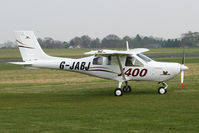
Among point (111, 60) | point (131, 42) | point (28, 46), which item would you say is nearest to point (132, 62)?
point (111, 60)

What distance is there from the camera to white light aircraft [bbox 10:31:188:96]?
18516 mm

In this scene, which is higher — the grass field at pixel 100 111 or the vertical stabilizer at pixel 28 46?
the vertical stabilizer at pixel 28 46

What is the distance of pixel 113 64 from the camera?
19.2 meters

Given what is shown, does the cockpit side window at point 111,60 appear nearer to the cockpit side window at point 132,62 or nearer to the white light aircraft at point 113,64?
the white light aircraft at point 113,64

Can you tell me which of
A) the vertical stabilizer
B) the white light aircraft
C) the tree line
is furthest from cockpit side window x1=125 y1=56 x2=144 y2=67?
the tree line

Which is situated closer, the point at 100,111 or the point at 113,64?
the point at 100,111

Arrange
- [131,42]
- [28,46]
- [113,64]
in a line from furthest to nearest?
[131,42]
[28,46]
[113,64]

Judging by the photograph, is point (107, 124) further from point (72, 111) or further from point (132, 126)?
point (72, 111)

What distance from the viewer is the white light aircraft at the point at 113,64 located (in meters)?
18.5

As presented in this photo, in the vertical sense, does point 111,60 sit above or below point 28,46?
below

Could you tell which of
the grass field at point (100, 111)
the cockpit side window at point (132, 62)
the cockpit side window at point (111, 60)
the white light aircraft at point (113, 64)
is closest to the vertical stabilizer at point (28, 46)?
the white light aircraft at point (113, 64)

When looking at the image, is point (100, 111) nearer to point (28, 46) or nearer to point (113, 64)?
point (113, 64)

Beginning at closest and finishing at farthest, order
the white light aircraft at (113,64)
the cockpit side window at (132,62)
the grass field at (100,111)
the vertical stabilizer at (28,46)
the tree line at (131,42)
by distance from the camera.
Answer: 1. the grass field at (100,111)
2. the white light aircraft at (113,64)
3. the cockpit side window at (132,62)
4. the vertical stabilizer at (28,46)
5. the tree line at (131,42)

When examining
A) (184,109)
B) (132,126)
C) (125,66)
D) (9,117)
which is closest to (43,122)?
(9,117)
